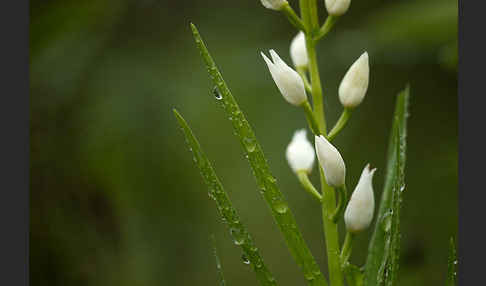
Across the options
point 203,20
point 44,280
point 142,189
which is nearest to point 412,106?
point 203,20

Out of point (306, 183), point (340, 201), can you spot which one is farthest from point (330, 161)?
point (306, 183)

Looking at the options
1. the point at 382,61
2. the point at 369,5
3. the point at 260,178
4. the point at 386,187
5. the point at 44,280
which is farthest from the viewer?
the point at 369,5

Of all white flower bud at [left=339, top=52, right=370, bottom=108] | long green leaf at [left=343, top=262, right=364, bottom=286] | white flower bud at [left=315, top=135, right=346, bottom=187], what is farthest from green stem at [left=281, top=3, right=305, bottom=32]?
long green leaf at [left=343, top=262, right=364, bottom=286]

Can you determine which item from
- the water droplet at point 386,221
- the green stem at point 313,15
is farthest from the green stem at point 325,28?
the water droplet at point 386,221

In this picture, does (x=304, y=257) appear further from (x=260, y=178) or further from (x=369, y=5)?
(x=369, y=5)

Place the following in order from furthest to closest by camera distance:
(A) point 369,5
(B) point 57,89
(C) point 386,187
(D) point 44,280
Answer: (A) point 369,5 < (B) point 57,89 < (D) point 44,280 < (C) point 386,187

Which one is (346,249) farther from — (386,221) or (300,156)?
(300,156)
